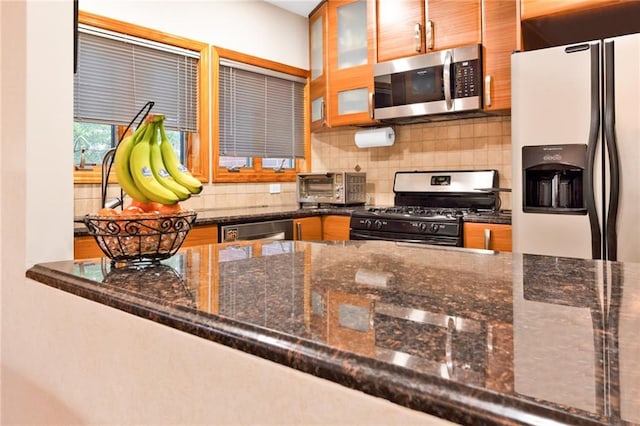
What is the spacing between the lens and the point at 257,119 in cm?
402

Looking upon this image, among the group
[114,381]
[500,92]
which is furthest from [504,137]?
[114,381]

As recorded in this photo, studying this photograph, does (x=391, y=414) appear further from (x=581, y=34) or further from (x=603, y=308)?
(x=581, y=34)

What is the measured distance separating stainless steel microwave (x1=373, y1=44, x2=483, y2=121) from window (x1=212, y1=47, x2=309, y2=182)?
0.94 metres

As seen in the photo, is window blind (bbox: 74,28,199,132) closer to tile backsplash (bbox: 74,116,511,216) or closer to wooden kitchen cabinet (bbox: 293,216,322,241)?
tile backsplash (bbox: 74,116,511,216)

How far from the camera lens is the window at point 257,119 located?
3.74m

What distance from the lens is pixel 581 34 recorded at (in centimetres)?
285

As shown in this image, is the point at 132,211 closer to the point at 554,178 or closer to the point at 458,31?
the point at 554,178

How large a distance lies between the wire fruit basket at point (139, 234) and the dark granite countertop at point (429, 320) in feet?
0.13

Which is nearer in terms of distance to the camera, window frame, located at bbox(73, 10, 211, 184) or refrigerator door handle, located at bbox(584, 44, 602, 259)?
refrigerator door handle, located at bbox(584, 44, 602, 259)

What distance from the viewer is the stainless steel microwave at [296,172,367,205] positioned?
3.74 m

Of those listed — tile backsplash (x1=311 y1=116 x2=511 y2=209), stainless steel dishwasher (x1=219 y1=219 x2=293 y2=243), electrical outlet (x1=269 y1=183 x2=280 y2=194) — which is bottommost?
stainless steel dishwasher (x1=219 y1=219 x2=293 y2=243)

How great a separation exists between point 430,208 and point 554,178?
4.09 ft

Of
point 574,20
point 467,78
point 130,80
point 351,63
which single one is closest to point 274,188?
point 351,63

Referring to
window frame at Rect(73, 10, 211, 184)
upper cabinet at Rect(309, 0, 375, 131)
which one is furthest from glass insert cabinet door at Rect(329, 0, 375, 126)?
window frame at Rect(73, 10, 211, 184)
